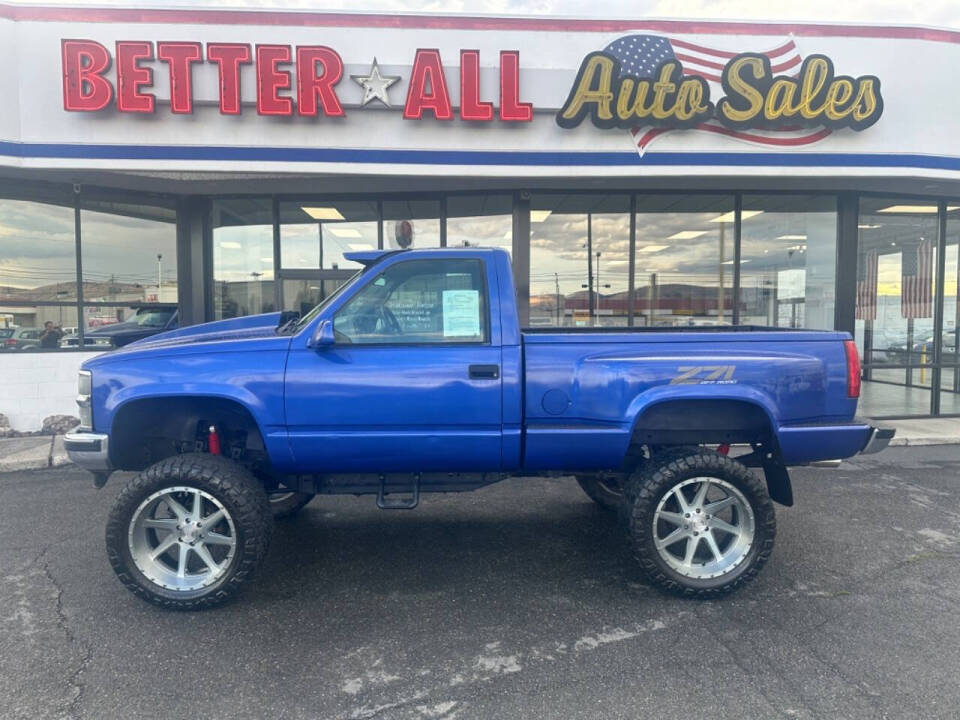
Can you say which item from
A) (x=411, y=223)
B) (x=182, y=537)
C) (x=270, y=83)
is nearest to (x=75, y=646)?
(x=182, y=537)

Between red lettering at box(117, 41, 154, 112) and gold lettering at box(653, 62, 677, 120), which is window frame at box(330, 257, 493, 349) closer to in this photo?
gold lettering at box(653, 62, 677, 120)

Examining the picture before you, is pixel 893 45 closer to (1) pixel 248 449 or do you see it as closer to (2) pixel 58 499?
(1) pixel 248 449

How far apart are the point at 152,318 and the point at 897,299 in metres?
11.8

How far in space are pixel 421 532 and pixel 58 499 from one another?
11.6ft

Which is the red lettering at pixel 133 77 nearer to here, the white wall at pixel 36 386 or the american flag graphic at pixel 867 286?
the white wall at pixel 36 386

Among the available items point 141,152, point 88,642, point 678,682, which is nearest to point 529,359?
point 678,682

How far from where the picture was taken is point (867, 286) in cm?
970

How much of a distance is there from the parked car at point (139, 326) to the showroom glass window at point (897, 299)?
10.9 m

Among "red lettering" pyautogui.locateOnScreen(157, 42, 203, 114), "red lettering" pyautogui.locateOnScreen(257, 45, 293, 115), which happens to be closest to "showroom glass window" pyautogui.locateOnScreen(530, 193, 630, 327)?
"red lettering" pyautogui.locateOnScreen(257, 45, 293, 115)

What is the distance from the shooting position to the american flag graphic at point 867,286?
9625 millimetres

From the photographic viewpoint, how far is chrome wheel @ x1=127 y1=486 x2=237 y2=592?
3.53 m

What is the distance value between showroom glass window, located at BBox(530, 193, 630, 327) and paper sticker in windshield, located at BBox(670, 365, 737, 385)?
5783 millimetres

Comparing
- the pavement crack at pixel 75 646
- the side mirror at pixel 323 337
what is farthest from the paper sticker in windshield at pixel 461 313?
the pavement crack at pixel 75 646

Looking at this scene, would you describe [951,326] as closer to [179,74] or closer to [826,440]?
[826,440]
